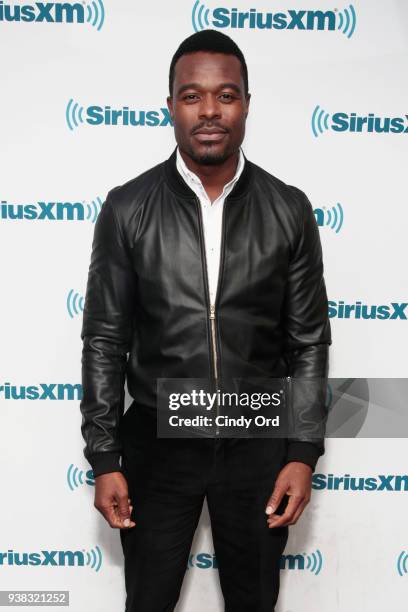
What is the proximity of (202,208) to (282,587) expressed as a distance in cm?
151

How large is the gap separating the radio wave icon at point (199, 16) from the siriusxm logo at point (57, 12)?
0.28 metres

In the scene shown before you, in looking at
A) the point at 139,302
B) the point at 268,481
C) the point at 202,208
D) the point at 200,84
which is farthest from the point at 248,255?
the point at 268,481

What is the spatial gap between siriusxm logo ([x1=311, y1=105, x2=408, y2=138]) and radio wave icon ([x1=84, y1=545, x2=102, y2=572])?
5.35ft

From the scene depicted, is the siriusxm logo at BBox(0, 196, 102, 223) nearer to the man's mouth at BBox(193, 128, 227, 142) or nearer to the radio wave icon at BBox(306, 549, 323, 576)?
the man's mouth at BBox(193, 128, 227, 142)

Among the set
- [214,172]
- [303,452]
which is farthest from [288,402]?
[214,172]

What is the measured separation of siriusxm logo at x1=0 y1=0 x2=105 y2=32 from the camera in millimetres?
1786

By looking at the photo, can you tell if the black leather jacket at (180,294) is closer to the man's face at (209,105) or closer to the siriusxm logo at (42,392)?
the man's face at (209,105)

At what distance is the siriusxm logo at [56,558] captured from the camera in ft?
6.95

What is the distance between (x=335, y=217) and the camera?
1932 mm

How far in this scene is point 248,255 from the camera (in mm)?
1431

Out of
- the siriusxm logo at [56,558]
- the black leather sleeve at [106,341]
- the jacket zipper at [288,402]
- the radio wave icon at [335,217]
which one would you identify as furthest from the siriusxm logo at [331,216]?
the siriusxm logo at [56,558]

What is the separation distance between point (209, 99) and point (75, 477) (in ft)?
4.52

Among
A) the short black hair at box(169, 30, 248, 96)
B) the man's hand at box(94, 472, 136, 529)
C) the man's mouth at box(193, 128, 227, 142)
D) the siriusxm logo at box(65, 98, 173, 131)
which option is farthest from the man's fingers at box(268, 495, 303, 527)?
the siriusxm logo at box(65, 98, 173, 131)

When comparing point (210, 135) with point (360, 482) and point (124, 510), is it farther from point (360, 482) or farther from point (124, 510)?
point (360, 482)
